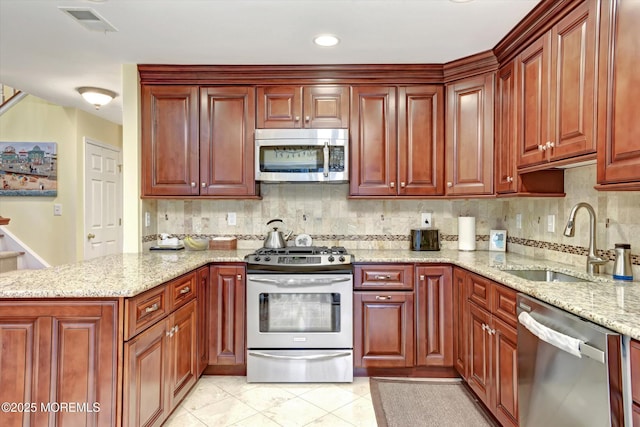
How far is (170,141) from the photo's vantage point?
3119mm

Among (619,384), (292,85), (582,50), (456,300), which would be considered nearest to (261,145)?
(292,85)

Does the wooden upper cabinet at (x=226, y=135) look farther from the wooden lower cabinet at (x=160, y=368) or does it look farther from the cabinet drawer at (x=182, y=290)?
the wooden lower cabinet at (x=160, y=368)

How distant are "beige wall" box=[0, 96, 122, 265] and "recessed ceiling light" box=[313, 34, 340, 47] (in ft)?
11.3

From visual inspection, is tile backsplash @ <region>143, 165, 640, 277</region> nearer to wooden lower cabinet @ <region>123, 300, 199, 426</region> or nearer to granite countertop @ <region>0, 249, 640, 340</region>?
granite countertop @ <region>0, 249, 640, 340</region>

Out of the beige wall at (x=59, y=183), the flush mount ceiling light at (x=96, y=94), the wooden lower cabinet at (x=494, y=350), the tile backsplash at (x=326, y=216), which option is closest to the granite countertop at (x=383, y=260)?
the wooden lower cabinet at (x=494, y=350)

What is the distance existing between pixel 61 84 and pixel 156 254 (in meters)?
1.99

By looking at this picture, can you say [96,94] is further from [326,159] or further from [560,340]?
[560,340]

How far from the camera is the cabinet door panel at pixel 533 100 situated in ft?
7.15

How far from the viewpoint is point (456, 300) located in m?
2.74

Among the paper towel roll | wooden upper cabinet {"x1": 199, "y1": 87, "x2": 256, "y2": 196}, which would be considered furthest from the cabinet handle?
the paper towel roll

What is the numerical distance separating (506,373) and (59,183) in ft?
16.2

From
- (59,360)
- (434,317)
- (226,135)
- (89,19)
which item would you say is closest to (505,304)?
(434,317)

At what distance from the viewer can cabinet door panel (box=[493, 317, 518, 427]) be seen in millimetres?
1904

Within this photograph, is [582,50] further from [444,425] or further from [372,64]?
[444,425]
